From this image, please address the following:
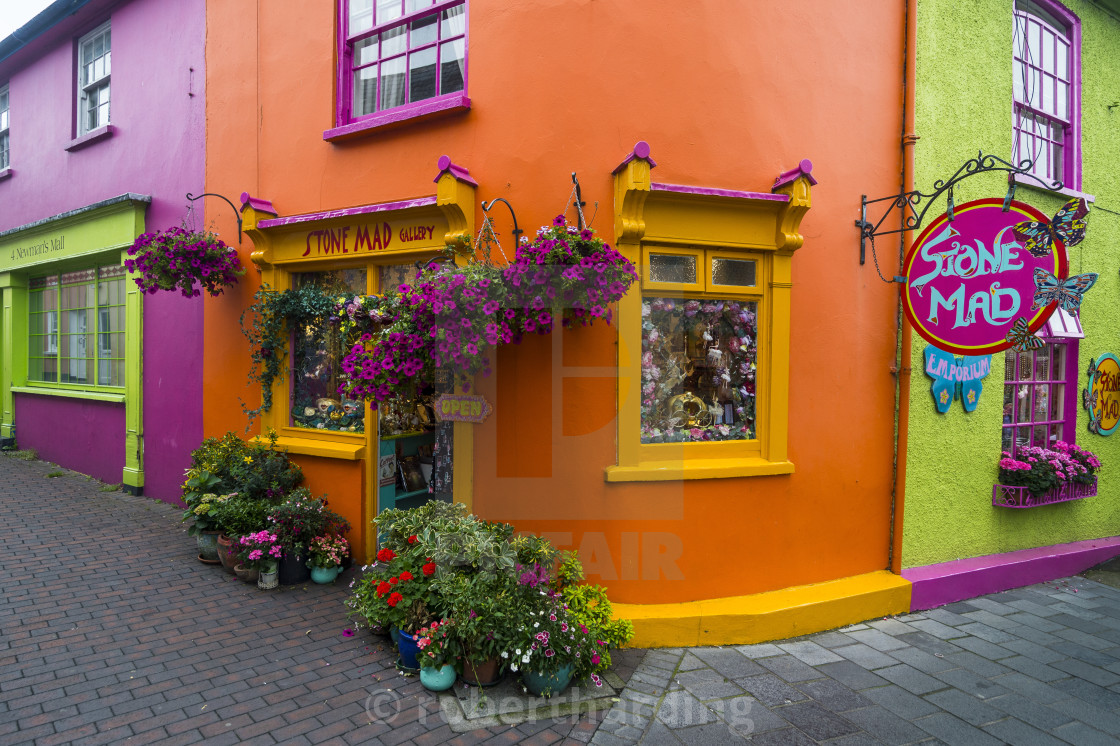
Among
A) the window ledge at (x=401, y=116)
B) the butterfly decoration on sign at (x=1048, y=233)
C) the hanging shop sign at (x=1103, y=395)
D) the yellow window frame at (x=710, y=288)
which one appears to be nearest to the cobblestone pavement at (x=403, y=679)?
the yellow window frame at (x=710, y=288)

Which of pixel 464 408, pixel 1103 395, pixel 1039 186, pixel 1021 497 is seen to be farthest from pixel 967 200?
pixel 464 408

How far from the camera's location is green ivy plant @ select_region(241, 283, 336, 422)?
5895mm

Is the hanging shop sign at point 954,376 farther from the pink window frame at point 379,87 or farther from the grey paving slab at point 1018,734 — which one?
the pink window frame at point 379,87

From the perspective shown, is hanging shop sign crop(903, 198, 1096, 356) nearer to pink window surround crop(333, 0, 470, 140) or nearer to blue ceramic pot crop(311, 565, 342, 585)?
pink window surround crop(333, 0, 470, 140)

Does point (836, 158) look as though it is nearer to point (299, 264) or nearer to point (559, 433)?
point (559, 433)

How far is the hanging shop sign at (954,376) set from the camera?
550 cm

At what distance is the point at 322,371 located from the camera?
612 centimetres

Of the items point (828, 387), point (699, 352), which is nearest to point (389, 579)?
point (699, 352)

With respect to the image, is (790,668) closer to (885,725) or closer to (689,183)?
(885,725)

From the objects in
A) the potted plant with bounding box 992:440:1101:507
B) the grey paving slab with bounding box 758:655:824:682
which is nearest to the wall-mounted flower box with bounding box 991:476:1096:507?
the potted plant with bounding box 992:440:1101:507

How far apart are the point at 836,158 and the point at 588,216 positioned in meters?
2.25

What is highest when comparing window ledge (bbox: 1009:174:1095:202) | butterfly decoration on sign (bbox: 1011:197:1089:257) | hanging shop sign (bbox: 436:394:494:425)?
window ledge (bbox: 1009:174:1095:202)

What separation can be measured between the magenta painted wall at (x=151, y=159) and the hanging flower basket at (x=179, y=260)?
0.86 metres

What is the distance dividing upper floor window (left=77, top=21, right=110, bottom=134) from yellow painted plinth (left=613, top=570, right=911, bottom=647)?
1004 cm
